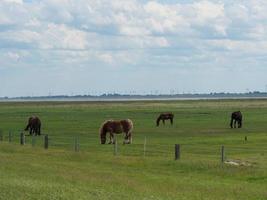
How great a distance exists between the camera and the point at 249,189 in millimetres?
23828

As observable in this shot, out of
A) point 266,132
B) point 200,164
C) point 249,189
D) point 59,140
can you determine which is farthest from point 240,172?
point 266,132

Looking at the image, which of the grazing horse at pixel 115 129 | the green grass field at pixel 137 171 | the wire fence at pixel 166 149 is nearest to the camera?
the green grass field at pixel 137 171

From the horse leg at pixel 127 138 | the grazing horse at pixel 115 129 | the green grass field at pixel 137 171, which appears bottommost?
the green grass field at pixel 137 171

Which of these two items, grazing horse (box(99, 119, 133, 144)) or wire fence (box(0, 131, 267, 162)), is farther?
grazing horse (box(99, 119, 133, 144))

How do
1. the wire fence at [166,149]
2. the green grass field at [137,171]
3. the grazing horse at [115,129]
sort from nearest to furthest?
the green grass field at [137,171]
the wire fence at [166,149]
the grazing horse at [115,129]

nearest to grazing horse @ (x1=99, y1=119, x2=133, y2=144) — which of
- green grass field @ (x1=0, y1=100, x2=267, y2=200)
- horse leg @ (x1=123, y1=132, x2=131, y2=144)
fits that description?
horse leg @ (x1=123, y1=132, x2=131, y2=144)

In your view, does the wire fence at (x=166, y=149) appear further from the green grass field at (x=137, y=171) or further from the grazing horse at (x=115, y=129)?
the grazing horse at (x=115, y=129)

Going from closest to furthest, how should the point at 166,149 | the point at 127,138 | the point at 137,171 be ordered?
the point at 137,171 → the point at 166,149 → the point at 127,138

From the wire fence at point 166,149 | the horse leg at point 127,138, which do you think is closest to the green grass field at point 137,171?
the wire fence at point 166,149

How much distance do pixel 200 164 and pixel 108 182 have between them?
851 cm

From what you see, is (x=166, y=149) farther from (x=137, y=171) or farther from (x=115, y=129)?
(x=137, y=171)

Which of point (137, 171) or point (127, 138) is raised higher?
point (127, 138)

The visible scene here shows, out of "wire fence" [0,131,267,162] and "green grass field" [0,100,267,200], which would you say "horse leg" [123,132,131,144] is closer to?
"wire fence" [0,131,267,162]

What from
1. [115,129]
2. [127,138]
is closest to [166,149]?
[127,138]
